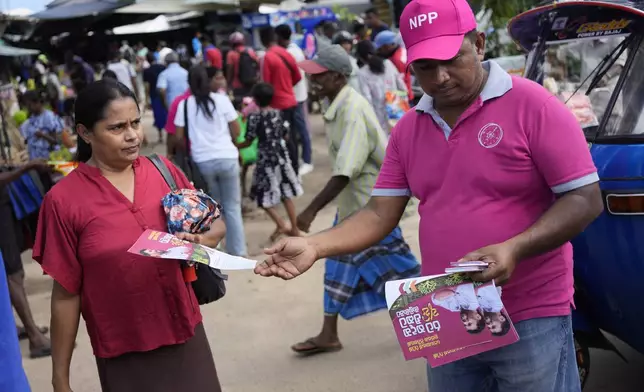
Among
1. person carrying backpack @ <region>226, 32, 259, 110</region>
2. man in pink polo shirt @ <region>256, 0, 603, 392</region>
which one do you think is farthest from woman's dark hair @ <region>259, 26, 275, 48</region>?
man in pink polo shirt @ <region>256, 0, 603, 392</region>

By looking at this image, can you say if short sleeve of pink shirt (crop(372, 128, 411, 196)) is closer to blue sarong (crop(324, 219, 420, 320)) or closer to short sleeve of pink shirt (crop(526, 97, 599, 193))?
short sleeve of pink shirt (crop(526, 97, 599, 193))

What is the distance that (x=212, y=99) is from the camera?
768 centimetres

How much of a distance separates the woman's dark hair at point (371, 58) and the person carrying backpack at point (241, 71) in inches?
123

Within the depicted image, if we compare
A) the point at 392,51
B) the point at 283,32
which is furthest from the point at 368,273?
the point at 283,32

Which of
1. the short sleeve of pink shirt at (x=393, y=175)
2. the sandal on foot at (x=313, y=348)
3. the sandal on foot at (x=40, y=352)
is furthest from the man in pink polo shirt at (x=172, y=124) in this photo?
the short sleeve of pink shirt at (x=393, y=175)

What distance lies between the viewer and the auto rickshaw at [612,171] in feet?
12.0

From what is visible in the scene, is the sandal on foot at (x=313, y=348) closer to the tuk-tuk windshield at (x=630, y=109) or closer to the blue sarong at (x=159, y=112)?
the tuk-tuk windshield at (x=630, y=109)

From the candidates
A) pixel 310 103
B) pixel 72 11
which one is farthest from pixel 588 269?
pixel 310 103

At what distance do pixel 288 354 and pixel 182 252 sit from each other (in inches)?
122

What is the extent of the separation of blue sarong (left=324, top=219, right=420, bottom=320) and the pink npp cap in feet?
9.19

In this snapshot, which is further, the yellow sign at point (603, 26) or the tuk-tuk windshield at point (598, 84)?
the yellow sign at point (603, 26)

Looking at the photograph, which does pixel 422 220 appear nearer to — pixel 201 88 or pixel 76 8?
pixel 201 88

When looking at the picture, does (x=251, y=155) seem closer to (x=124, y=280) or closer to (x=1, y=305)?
(x=124, y=280)

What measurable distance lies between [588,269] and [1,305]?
2604 mm
